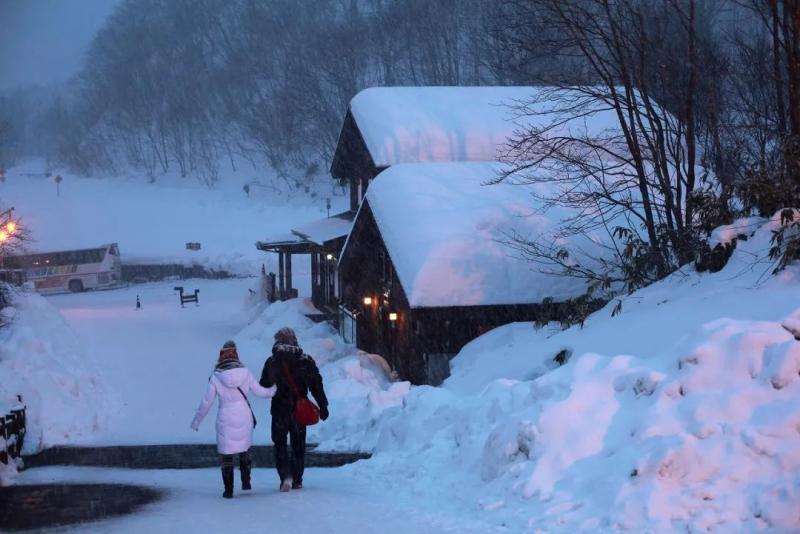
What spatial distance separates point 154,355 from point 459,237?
10.9m

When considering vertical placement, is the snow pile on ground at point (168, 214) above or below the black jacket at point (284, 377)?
above

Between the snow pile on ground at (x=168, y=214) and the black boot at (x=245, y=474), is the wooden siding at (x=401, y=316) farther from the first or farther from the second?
the snow pile on ground at (x=168, y=214)

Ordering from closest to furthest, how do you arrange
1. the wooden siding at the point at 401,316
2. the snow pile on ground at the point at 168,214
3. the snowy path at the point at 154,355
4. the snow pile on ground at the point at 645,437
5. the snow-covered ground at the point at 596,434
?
the snow pile on ground at the point at 645,437 → the snow-covered ground at the point at 596,434 → the snowy path at the point at 154,355 → the wooden siding at the point at 401,316 → the snow pile on ground at the point at 168,214

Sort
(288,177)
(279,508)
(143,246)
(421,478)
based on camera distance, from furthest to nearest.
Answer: (288,177) < (143,246) < (421,478) < (279,508)

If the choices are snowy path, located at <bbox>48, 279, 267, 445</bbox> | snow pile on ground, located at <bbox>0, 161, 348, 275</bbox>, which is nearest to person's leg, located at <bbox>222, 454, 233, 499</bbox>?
snowy path, located at <bbox>48, 279, 267, 445</bbox>

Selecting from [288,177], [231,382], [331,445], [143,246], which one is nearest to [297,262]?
[143,246]

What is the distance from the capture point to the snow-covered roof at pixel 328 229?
2767 cm

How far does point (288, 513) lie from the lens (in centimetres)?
739

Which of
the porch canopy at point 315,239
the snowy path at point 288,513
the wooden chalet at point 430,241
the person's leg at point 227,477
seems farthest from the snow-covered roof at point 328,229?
the person's leg at point 227,477

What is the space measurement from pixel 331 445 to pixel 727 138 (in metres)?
12.9

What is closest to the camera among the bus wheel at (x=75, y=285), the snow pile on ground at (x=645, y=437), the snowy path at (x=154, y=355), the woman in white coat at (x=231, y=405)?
the snow pile on ground at (x=645, y=437)

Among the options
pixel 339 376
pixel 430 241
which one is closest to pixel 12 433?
pixel 339 376

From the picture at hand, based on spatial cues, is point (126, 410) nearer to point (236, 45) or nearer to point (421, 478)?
point (421, 478)

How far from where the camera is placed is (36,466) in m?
11.7
